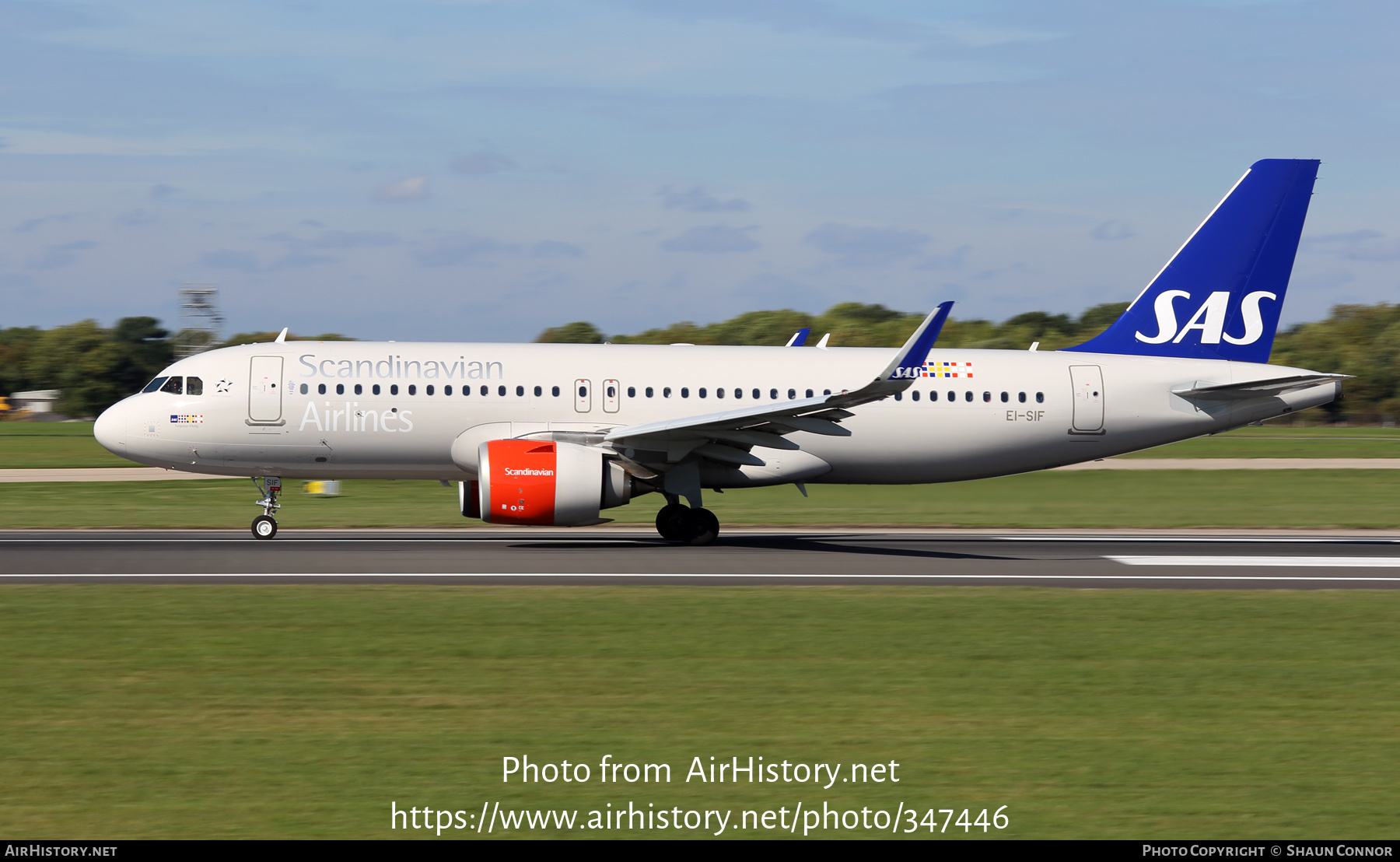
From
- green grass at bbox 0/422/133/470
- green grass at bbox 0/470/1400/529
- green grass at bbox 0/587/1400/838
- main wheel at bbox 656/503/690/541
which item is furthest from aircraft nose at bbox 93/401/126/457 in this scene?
green grass at bbox 0/422/133/470

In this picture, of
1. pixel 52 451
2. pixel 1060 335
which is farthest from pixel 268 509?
→ pixel 1060 335

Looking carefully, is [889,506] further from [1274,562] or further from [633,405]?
[1274,562]

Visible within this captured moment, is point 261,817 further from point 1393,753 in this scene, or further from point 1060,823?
point 1393,753

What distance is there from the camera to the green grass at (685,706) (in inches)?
292

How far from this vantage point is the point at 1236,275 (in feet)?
83.1

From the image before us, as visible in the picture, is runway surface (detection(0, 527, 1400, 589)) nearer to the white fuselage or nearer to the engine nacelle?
the engine nacelle

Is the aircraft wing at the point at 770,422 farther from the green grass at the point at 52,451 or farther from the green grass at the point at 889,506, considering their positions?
the green grass at the point at 52,451

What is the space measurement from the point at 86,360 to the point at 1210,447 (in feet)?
333

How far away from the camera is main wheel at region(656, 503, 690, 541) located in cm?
2284

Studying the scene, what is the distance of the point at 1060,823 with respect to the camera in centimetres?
707

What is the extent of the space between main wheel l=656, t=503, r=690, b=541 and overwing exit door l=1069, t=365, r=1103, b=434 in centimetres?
750

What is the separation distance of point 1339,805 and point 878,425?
16.3m

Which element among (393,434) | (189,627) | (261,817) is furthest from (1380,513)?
(261,817)

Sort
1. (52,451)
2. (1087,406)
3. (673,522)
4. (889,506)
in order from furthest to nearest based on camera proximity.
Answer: (52,451) < (889,506) < (1087,406) < (673,522)
